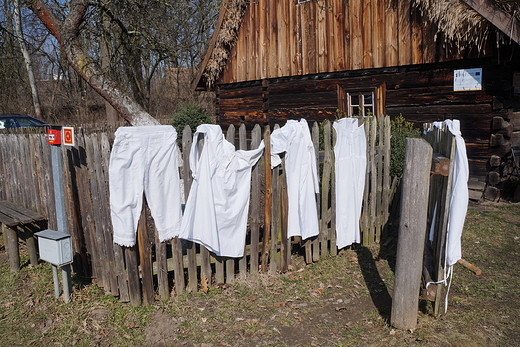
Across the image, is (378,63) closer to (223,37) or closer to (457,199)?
(223,37)

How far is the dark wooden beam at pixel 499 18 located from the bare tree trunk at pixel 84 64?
569 centimetres

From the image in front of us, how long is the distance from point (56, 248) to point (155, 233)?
949mm

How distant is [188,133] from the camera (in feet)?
14.0

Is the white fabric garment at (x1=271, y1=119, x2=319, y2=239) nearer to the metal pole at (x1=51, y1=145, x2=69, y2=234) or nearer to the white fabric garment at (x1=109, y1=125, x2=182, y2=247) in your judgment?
the white fabric garment at (x1=109, y1=125, x2=182, y2=247)

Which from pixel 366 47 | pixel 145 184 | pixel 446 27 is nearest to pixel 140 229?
pixel 145 184

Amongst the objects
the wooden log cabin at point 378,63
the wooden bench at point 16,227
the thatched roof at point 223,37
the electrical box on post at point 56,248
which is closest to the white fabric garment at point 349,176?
the electrical box on post at point 56,248

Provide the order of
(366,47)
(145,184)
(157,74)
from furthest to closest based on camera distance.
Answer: (157,74) → (366,47) → (145,184)

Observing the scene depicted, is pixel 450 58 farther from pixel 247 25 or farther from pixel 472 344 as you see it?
pixel 472 344

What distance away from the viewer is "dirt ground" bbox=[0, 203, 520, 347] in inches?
143

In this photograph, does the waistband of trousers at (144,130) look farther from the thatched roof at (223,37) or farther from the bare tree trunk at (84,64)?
the thatched roof at (223,37)

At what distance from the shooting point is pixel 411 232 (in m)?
3.58

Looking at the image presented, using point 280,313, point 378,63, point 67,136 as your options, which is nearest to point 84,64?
point 67,136

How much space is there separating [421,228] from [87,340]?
115 inches

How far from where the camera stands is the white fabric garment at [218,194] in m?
4.32
